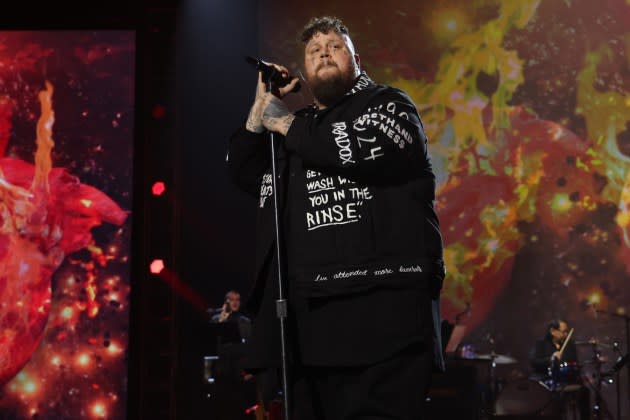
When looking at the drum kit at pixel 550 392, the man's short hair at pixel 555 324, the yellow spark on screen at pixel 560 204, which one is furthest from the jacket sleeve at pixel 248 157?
the yellow spark on screen at pixel 560 204

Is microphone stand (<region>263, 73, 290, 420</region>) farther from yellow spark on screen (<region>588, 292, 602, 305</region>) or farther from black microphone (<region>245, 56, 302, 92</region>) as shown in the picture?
yellow spark on screen (<region>588, 292, 602, 305</region>)

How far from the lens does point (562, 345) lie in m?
6.21

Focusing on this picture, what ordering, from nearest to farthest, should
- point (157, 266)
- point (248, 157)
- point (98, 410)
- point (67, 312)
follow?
point (248, 157)
point (157, 266)
point (98, 410)
point (67, 312)

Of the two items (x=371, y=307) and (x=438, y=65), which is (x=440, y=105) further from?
(x=371, y=307)

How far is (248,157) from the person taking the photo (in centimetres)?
186

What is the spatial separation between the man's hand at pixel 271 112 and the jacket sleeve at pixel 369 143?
0.04 metres

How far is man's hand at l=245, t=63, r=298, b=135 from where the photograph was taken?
1.73m

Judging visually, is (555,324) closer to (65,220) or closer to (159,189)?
(159,189)

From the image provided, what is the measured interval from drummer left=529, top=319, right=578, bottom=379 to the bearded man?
4.92 metres

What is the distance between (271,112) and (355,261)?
0.42m

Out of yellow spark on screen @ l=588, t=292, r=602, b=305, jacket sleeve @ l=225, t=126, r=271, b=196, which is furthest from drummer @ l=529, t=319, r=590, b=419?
jacket sleeve @ l=225, t=126, r=271, b=196

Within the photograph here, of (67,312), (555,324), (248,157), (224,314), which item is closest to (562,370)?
(555,324)

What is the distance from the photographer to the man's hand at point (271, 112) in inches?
67.9

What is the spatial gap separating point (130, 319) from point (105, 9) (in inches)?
79.2
